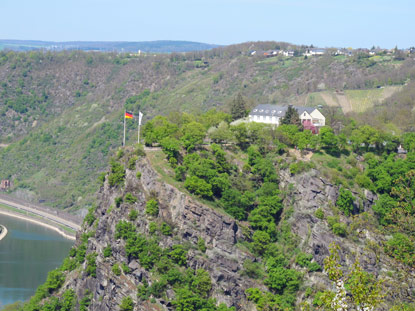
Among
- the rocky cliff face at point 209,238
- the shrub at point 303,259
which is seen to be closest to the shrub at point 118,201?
the rocky cliff face at point 209,238

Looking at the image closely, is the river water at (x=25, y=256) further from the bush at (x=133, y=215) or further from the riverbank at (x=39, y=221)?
the bush at (x=133, y=215)

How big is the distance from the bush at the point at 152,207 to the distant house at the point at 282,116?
78.8ft

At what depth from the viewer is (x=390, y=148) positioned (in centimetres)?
8225

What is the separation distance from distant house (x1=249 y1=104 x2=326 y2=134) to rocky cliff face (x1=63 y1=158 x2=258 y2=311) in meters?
22.1

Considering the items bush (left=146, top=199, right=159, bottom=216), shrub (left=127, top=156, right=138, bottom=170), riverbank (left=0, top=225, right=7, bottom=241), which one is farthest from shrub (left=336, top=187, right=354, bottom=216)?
riverbank (left=0, top=225, right=7, bottom=241)

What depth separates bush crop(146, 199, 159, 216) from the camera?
69375 millimetres

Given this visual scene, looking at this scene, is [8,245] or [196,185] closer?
[196,185]

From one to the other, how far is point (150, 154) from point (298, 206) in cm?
1738

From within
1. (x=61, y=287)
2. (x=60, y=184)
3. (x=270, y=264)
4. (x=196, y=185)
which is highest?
(x=196, y=185)

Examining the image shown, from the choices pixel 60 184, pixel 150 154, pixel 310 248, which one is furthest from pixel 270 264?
pixel 60 184

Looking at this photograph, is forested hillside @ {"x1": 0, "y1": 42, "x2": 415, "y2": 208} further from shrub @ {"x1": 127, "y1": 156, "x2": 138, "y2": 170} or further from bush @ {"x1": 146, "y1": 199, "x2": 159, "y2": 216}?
bush @ {"x1": 146, "y1": 199, "x2": 159, "y2": 216}

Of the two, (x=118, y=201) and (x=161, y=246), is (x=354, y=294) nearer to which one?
(x=161, y=246)

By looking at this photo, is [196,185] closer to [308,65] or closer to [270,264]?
[270,264]

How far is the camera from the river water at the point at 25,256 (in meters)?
93.4
